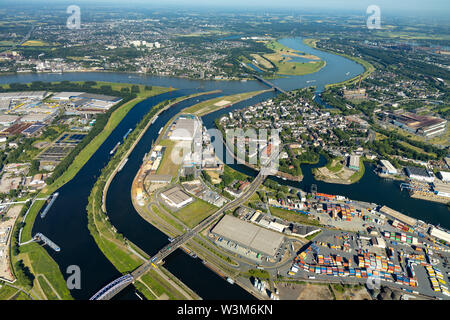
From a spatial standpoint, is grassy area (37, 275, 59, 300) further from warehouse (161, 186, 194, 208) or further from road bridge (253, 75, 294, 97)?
road bridge (253, 75, 294, 97)

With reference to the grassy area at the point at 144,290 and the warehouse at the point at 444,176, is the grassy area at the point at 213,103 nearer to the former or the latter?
the grassy area at the point at 144,290

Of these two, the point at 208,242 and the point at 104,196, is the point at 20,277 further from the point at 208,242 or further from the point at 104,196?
the point at 208,242

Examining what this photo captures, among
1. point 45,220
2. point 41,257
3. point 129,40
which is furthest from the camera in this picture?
point 129,40

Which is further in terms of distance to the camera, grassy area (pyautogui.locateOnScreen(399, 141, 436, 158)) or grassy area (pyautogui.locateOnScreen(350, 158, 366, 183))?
grassy area (pyautogui.locateOnScreen(399, 141, 436, 158))

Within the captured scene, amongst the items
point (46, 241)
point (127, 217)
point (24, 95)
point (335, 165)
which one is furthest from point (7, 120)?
point (335, 165)

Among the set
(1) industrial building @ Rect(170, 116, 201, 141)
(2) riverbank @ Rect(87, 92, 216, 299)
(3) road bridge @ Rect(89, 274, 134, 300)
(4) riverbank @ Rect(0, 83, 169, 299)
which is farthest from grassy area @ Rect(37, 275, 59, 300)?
(1) industrial building @ Rect(170, 116, 201, 141)
